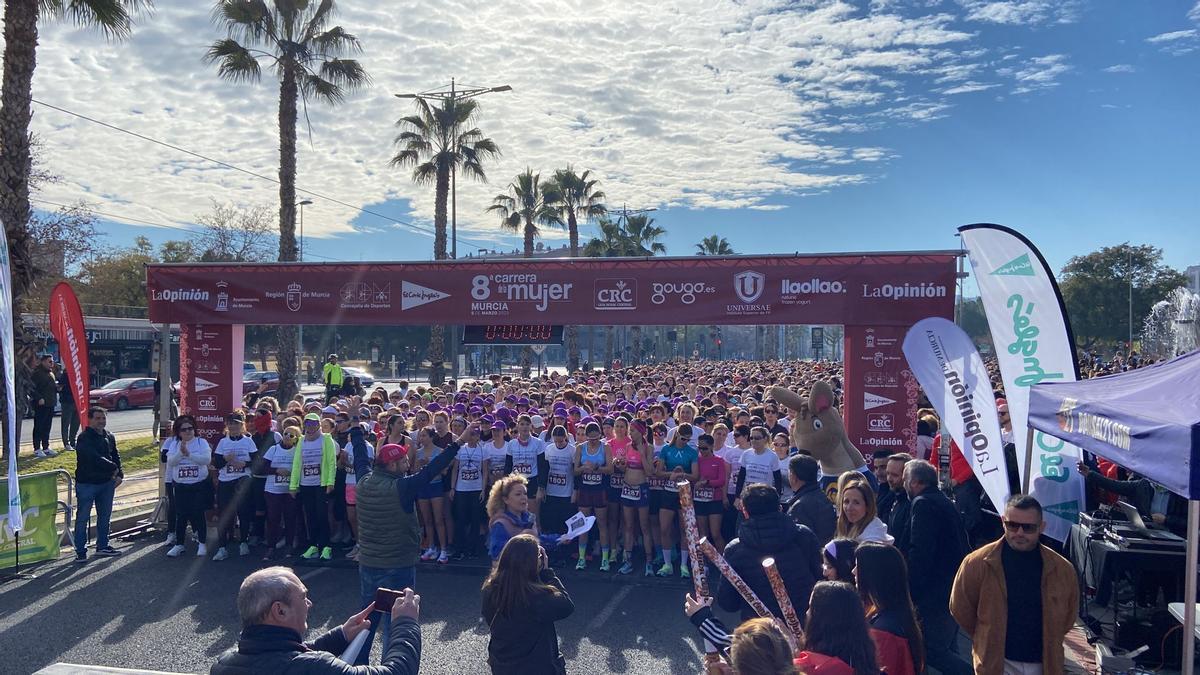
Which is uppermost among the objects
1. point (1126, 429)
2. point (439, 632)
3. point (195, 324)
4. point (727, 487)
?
point (195, 324)

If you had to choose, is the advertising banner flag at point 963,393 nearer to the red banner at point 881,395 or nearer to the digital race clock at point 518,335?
the red banner at point 881,395

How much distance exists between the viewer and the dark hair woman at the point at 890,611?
135 inches

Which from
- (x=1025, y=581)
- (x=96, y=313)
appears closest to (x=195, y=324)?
(x=1025, y=581)

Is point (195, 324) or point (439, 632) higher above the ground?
point (195, 324)

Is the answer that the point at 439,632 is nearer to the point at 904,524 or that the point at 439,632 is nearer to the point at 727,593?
the point at 727,593

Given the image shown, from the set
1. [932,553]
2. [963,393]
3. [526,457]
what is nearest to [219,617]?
[526,457]

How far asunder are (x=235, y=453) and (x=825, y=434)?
7.12 m

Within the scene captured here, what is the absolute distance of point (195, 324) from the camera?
13031mm

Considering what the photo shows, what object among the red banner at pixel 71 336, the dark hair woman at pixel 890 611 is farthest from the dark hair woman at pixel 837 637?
the red banner at pixel 71 336

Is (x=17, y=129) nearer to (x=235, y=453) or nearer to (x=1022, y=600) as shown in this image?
(x=235, y=453)

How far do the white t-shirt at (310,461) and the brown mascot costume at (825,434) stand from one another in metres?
5.53

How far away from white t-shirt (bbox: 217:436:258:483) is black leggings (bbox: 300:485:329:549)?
36.4 inches

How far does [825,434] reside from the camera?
771cm

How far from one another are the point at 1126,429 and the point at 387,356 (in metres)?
66.3
